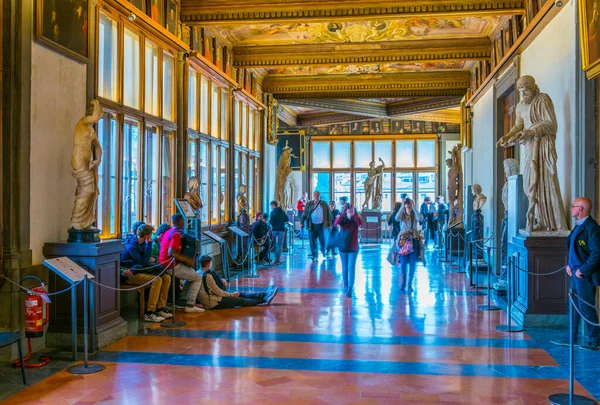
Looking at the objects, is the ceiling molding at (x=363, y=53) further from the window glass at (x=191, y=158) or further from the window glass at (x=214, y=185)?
the window glass at (x=191, y=158)

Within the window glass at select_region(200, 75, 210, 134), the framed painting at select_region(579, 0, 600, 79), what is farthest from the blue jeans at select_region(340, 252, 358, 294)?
the window glass at select_region(200, 75, 210, 134)

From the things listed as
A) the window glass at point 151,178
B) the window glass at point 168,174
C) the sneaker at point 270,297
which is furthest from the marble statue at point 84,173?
the window glass at point 168,174

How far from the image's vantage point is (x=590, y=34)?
646 centimetres

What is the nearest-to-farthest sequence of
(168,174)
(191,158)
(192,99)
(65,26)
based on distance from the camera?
(65,26), (168,174), (191,158), (192,99)

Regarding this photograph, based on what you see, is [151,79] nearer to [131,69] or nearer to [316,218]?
[131,69]

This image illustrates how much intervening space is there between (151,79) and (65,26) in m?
3.30

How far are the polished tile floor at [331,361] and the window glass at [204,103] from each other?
541 centimetres

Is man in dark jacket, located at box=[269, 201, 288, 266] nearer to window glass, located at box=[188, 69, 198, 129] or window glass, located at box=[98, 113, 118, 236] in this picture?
window glass, located at box=[188, 69, 198, 129]

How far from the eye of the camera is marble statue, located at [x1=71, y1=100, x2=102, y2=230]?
261 inches

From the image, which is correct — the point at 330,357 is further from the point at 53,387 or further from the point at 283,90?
the point at 283,90

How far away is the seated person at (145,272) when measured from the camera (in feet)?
26.2

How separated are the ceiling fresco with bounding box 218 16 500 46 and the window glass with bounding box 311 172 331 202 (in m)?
14.8

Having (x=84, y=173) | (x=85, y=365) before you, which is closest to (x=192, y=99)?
(x=84, y=173)

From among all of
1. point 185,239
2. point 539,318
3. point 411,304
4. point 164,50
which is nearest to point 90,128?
point 185,239
